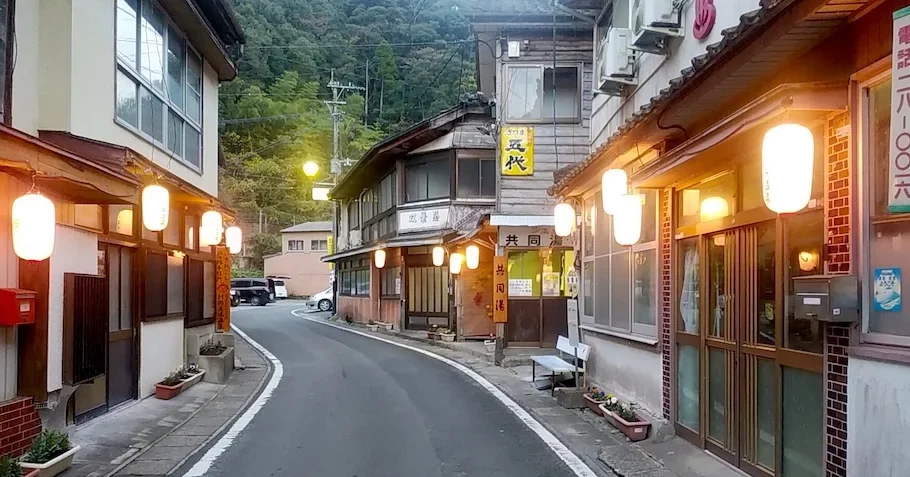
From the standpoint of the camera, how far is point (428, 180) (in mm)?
27438

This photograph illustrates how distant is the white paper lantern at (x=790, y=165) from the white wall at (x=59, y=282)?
26.3 feet

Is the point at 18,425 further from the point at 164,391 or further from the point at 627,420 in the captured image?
the point at 627,420

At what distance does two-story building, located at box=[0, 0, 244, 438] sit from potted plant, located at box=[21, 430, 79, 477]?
40 cm

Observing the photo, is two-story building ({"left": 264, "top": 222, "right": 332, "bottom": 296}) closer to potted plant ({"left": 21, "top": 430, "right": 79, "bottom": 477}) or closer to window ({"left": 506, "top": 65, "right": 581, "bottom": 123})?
window ({"left": 506, "top": 65, "right": 581, "bottom": 123})

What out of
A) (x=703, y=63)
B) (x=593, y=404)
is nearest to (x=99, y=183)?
(x=703, y=63)

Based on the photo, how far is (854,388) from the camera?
18.5ft

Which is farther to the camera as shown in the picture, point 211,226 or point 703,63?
point 211,226

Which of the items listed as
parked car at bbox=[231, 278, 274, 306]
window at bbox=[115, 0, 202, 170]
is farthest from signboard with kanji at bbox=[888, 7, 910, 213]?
parked car at bbox=[231, 278, 274, 306]

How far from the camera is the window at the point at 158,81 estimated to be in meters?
12.1

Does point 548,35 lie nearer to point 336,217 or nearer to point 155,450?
point 155,450

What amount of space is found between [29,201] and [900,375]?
7.69 meters

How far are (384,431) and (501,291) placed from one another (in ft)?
30.7

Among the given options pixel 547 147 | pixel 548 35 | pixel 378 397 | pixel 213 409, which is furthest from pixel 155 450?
pixel 548 35

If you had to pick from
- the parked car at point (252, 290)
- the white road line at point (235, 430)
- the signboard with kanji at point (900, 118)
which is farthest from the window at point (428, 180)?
the parked car at point (252, 290)
